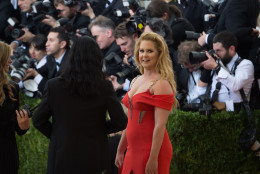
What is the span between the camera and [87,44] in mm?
3561

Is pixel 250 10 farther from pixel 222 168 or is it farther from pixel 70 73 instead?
pixel 70 73

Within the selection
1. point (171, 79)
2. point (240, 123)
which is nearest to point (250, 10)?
point (240, 123)

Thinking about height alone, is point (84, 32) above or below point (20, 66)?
above

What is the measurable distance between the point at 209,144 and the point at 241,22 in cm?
156

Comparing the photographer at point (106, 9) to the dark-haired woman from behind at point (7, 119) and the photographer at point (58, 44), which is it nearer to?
the photographer at point (58, 44)

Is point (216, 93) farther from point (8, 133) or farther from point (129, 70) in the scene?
point (8, 133)

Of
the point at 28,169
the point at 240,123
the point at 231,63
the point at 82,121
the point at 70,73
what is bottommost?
the point at 28,169

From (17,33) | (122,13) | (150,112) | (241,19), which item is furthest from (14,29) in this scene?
(150,112)

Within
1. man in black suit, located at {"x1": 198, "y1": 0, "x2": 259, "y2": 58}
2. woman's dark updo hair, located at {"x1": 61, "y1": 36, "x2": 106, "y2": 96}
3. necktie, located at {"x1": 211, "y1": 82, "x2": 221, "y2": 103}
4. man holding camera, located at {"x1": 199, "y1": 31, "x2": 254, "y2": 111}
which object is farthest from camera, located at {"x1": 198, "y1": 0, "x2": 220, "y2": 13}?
woman's dark updo hair, located at {"x1": 61, "y1": 36, "x2": 106, "y2": 96}

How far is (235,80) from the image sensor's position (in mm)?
5242

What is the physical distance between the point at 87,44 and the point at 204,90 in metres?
2.41

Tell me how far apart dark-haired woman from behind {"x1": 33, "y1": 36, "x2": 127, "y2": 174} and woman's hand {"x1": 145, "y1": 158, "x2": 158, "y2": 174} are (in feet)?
1.00

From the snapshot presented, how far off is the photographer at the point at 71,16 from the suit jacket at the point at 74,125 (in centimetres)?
433

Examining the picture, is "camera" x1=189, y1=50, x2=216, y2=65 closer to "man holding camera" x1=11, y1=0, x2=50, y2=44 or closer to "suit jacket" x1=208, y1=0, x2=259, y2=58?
"suit jacket" x1=208, y1=0, x2=259, y2=58
